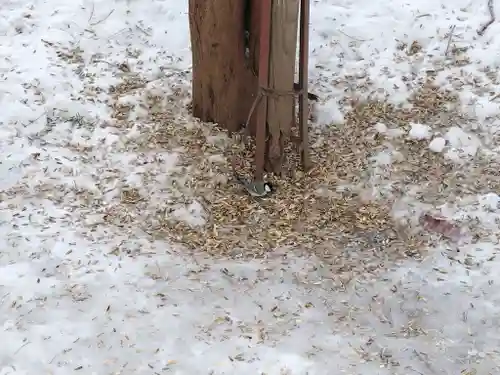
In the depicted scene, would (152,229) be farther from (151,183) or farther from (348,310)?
(348,310)

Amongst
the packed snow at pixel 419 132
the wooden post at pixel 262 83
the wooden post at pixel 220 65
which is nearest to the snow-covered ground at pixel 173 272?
the packed snow at pixel 419 132

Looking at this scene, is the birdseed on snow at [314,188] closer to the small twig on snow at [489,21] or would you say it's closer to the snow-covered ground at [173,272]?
the snow-covered ground at [173,272]

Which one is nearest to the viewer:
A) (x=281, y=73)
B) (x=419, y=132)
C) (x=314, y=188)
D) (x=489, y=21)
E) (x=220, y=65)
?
(x=281, y=73)

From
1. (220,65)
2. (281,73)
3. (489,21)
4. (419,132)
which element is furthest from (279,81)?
(489,21)

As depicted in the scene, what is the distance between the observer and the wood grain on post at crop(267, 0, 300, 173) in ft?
10.0

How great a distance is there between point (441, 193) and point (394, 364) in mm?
1147

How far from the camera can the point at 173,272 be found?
9.46ft

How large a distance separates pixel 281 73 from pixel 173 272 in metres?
1.04

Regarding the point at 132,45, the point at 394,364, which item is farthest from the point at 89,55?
the point at 394,364

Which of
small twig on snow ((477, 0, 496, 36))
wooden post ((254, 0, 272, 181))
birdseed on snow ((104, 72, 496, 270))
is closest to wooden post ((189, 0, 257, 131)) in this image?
birdseed on snow ((104, 72, 496, 270))

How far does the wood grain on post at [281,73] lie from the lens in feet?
10.0

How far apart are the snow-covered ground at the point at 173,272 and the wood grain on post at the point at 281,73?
531 millimetres

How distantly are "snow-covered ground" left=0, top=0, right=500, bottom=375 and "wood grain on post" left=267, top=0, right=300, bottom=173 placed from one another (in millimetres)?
531

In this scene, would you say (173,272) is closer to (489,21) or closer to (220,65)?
(220,65)
